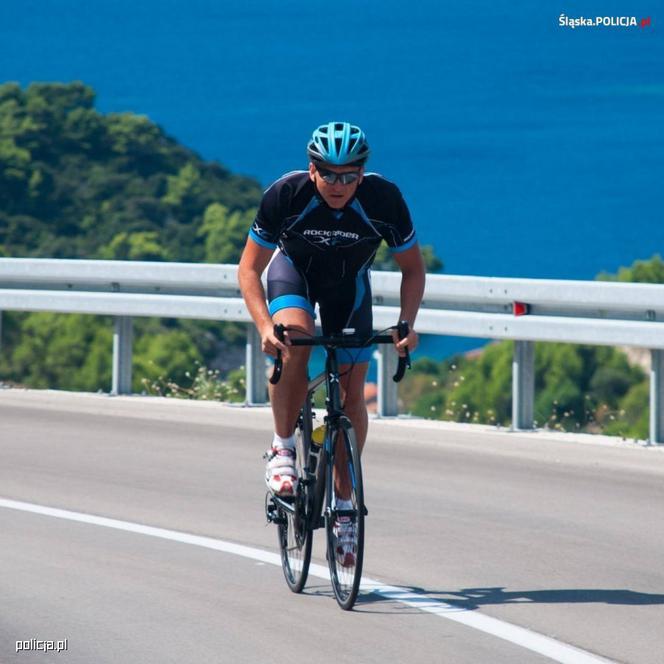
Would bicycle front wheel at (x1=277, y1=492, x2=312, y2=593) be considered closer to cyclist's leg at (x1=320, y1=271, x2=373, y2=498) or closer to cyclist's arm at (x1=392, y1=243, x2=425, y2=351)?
cyclist's leg at (x1=320, y1=271, x2=373, y2=498)

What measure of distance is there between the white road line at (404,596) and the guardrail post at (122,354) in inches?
A: 169

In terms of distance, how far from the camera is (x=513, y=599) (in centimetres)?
720

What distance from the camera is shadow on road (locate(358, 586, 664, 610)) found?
23.5 feet

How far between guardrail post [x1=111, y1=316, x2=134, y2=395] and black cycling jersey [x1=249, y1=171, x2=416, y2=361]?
659cm

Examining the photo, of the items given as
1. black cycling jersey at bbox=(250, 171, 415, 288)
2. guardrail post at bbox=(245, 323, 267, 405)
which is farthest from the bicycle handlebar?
guardrail post at bbox=(245, 323, 267, 405)

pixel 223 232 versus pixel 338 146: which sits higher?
pixel 223 232

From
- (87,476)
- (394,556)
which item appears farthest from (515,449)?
(394,556)

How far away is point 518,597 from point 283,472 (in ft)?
3.58

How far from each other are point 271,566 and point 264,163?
6449 inches

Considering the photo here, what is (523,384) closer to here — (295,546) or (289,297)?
(295,546)

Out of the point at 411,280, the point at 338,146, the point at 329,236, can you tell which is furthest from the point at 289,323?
the point at 338,146

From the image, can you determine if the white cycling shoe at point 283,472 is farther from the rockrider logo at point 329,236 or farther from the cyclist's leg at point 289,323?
the rockrider logo at point 329,236

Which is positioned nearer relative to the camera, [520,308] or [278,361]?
[278,361]

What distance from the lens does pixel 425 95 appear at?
17825 cm
